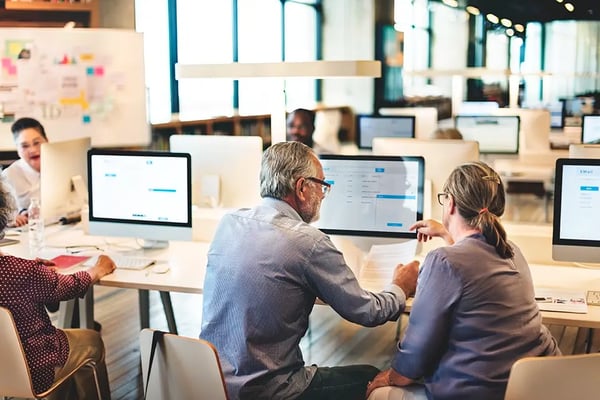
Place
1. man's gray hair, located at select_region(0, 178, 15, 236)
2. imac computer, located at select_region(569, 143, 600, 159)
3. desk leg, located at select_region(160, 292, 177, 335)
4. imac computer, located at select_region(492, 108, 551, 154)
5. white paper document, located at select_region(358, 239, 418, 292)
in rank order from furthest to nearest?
imac computer, located at select_region(492, 108, 551, 154) < desk leg, located at select_region(160, 292, 177, 335) < imac computer, located at select_region(569, 143, 600, 159) < white paper document, located at select_region(358, 239, 418, 292) < man's gray hair, located at select_region(0, 178, 15, 236)

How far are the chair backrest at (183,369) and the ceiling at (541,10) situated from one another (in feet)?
32.1

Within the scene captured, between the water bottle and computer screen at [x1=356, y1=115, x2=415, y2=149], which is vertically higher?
computer screen at [x1=356, y1=115, x2=415, y2=149]

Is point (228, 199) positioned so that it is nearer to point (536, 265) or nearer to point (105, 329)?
point (105, 329)

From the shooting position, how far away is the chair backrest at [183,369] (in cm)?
198

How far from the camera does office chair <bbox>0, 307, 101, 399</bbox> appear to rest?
228cm

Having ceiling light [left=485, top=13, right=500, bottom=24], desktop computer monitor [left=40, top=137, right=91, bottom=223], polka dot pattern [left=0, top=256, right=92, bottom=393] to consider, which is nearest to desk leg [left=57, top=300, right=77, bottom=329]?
desktop computer monitor [left=40, top=137, right=91, bottom=223]

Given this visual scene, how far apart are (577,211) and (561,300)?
399 millimetres

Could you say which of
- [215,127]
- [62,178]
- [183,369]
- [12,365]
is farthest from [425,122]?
[183,369]

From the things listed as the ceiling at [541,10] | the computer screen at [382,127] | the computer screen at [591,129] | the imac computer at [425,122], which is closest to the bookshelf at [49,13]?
the computer screen at [382,127]

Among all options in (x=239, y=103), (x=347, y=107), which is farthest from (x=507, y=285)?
(x=347, y=107)

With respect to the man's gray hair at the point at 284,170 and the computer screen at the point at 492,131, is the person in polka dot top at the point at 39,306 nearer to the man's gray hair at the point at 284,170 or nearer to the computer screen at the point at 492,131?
the man's gray hair at the point at 284,170

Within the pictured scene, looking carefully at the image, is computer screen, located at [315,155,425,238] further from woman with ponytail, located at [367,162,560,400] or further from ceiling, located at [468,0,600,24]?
ceiling, located at [468,0,600,24]

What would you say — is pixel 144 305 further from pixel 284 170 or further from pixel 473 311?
pixel 473 311

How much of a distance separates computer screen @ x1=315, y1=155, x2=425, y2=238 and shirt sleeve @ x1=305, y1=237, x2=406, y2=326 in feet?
2.84
